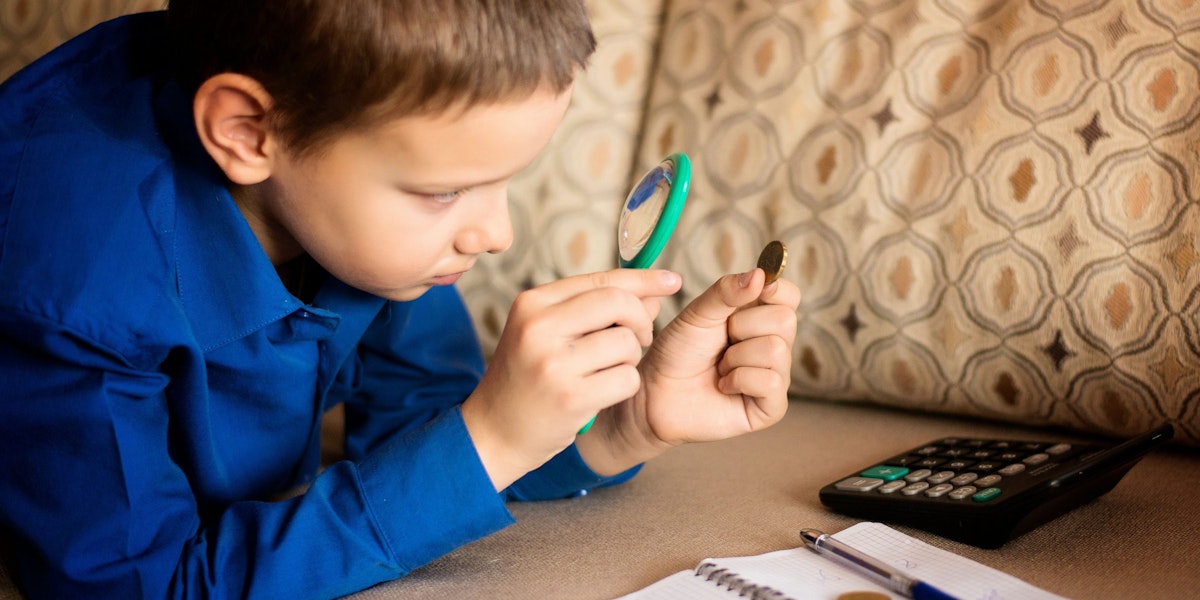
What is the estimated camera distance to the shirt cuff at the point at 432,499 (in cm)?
65

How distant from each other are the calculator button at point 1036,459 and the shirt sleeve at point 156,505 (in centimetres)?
38

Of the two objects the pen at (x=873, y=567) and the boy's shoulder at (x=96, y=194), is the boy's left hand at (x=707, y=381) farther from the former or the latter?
the boy's shoulder at (x=96, y=194)

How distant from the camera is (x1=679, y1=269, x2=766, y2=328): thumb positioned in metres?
0.71

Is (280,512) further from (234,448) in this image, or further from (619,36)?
(619,36)

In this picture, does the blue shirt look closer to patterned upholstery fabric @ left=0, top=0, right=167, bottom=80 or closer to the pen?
the pen

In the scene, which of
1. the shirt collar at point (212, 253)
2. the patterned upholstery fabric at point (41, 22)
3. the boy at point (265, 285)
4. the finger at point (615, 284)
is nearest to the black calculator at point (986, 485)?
the boy at point (265, 285)

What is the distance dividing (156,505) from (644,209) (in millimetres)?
371

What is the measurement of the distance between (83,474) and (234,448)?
0.18 m

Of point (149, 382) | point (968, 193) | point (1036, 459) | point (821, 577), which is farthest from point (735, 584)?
point (968, 193)

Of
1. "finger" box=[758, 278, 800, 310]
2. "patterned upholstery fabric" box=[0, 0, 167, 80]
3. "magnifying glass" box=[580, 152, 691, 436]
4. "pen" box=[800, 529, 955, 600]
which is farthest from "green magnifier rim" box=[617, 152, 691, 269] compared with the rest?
"patterned upholstery fabric" box=[0, 0, 167, 80]

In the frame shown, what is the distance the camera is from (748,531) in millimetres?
719

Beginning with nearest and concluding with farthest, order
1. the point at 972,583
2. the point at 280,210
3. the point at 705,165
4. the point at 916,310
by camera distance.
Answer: the point at 972,583 < the point at 280,210 < the point at 916,310 < the point at 705,165

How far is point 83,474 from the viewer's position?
2.02ft

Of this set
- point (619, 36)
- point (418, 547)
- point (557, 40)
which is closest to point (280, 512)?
point (418, 547)
